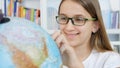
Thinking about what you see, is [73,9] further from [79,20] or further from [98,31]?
[98,31]

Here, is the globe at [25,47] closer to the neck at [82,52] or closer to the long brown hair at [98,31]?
the long brown hair at [98,31]

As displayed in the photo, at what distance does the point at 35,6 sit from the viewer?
9.65 feet

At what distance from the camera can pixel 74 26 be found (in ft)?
4.08

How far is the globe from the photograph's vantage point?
0.69m

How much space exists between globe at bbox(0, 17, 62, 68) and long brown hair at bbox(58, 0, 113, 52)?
1.87 ft

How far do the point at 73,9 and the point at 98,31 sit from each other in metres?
0.29

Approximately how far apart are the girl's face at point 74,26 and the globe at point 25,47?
0.47 metres

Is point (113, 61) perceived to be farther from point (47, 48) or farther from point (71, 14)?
point (47, 48)

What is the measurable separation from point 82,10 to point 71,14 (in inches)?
2.9

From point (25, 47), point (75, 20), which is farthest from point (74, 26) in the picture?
point (25, 47)

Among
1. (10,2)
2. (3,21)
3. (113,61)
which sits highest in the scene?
(10,2)

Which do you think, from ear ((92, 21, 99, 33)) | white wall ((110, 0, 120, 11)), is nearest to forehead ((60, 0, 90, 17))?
ear ((92, 21, 99, 33))

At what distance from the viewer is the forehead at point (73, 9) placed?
1236 millimetres

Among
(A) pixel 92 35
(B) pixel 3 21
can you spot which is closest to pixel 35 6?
(A) pixel 92 35
